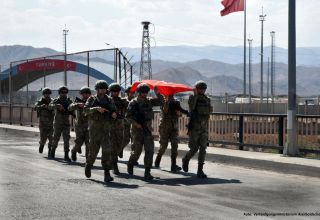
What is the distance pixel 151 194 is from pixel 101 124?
2.17m

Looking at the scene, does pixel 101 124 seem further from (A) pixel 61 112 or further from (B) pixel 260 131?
(B) pixel 260 131

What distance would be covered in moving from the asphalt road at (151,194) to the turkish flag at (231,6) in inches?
350

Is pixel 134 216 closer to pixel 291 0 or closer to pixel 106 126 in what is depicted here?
pixel 106 126

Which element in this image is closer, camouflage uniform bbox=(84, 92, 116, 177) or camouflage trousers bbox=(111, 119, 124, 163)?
camouflage uniform bbox=(84, 92, 116, 177)

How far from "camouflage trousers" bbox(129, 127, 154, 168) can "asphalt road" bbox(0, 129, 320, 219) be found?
39cm

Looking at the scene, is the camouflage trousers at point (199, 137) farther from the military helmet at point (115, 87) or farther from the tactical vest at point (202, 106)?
the military helmet at point (115, 87)

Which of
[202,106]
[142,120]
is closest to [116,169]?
[142,120]

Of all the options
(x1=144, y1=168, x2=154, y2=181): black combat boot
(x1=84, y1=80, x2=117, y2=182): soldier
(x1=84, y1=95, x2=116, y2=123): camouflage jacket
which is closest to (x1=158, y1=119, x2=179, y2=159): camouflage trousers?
(x1=144, y1=168, x2=154, y2=181): black combat boot

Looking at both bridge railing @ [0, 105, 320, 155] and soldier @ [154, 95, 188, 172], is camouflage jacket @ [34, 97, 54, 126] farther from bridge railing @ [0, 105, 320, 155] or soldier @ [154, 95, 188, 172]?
soldier @ [154, 95, 188, 172]

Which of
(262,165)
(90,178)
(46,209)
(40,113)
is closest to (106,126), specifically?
(90,178)

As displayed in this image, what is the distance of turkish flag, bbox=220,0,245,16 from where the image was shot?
21491 millimetres

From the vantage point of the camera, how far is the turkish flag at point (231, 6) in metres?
21.5

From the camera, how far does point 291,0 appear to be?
15500 mm

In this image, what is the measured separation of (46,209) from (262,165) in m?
6.98
